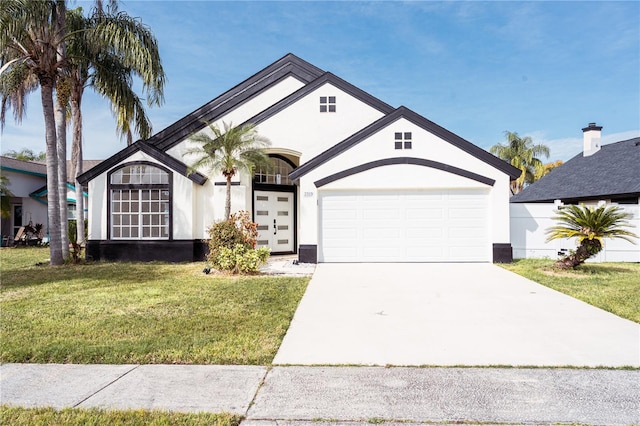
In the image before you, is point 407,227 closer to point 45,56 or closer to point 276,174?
point 276,174

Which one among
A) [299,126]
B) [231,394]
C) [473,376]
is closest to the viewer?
[231,394]

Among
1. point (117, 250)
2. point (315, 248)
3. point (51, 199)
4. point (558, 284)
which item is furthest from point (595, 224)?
point (51, 199)

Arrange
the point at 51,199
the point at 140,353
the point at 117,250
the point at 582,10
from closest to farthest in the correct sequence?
the point at 140,353, the point at 582,10, the point at 51,199, the point at 117,250

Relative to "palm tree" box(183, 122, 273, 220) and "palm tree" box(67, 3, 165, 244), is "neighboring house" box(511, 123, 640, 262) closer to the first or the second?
"palm tree" box(183, 122, 273, 220)

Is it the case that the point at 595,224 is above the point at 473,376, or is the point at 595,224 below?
above

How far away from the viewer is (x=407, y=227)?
12773mm

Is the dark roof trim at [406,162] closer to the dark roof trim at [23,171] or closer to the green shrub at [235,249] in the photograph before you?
the green shrub at [235,249]

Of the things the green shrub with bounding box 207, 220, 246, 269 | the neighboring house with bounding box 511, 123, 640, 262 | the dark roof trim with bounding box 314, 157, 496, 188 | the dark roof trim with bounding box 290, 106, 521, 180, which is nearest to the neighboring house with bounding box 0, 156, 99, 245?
the green shrub with bounding box 207, 220, 246, 269

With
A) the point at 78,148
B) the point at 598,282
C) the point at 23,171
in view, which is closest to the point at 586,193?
the point at 598,282

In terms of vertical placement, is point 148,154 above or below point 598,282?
above

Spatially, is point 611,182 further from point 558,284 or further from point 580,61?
point 558,284

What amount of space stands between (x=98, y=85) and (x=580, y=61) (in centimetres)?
1847

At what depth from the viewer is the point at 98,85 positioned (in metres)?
13.8

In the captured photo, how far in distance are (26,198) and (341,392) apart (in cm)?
2558
